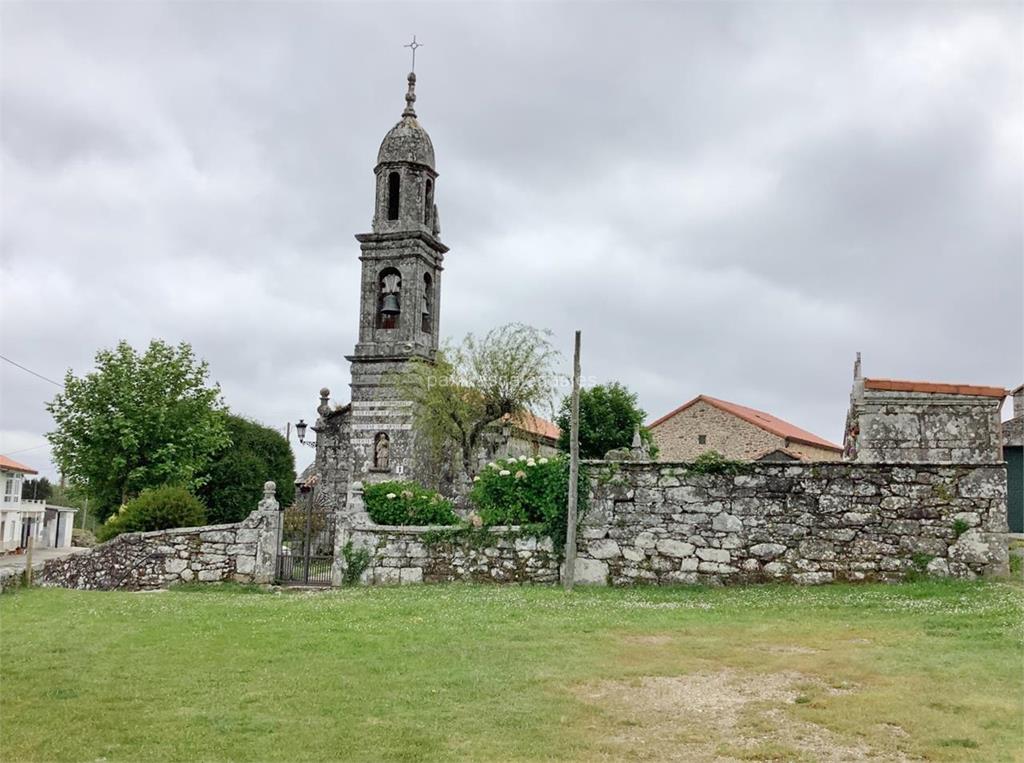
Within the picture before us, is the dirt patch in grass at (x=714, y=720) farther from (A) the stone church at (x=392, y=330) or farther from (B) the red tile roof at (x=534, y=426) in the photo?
(A) the stone church at (x=392, y=330)

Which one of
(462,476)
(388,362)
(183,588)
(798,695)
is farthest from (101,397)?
(798,695)

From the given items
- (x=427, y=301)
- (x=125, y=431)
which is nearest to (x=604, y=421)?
(x=427, y=301)

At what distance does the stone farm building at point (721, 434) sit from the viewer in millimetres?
41438

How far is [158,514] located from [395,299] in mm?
16697

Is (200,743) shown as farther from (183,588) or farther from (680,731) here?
(183,588)

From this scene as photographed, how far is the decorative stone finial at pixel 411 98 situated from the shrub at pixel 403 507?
23.6 m

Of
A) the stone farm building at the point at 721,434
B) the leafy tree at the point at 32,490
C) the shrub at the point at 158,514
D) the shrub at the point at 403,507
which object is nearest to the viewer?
the shrub at the point at 403,507

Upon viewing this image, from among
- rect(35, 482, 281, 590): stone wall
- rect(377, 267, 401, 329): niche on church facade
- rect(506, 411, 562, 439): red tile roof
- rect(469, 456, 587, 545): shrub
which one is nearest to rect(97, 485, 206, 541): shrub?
rect(35, 482, 281, 590): stone wall

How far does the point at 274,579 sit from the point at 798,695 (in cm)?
1296

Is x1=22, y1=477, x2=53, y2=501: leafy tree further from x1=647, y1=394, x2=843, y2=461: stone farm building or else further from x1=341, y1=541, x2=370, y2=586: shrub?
x1=341, y1=541, x2=370, y2=586: shrub

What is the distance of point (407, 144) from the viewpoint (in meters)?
35.5

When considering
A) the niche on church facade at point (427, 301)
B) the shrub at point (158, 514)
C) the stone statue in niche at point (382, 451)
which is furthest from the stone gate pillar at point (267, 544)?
the niche on church facade at point (427, 301)

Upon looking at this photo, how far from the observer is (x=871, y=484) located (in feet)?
→ 44.6

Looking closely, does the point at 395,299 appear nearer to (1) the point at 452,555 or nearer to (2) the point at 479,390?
(2) the point at 479,390
